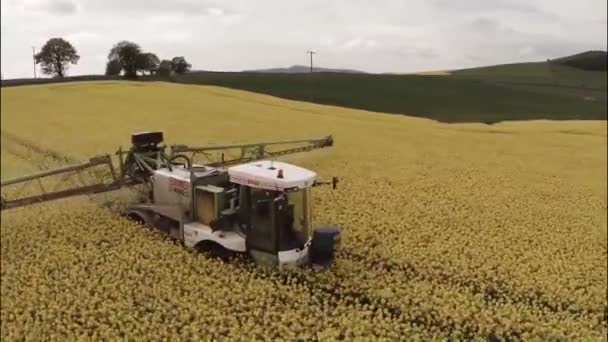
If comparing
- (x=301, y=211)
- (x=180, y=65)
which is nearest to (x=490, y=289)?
(x=301, y=211)

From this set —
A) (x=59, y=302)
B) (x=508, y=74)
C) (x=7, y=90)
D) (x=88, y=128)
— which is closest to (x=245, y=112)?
(x=88, y=128)

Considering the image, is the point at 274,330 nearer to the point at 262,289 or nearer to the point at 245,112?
the point at 262,289

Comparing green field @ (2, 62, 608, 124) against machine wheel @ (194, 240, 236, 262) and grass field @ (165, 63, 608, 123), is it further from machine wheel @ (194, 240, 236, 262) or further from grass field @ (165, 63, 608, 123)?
machine wheel @ (194, 240, 236, 262)

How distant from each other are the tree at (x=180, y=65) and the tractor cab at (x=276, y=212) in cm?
249

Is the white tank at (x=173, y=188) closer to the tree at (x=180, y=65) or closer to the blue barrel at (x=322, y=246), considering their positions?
the blue barrel at (x=322, y=246)

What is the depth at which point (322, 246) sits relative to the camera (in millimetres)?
7930

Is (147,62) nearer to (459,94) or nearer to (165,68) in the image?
(165,68)

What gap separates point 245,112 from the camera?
14.1 meters

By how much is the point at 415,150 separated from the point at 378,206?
5.48 metres

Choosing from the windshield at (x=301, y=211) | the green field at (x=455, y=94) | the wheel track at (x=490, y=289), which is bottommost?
the wheel track at (x=490, y=289)

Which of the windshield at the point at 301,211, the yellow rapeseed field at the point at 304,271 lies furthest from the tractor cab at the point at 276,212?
the yellow rapeseed field at the point at 304,271

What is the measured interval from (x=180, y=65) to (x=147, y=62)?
0.30 metres

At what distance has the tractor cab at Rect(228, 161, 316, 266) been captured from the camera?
7543 millimetres

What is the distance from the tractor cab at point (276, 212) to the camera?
7543 mm
